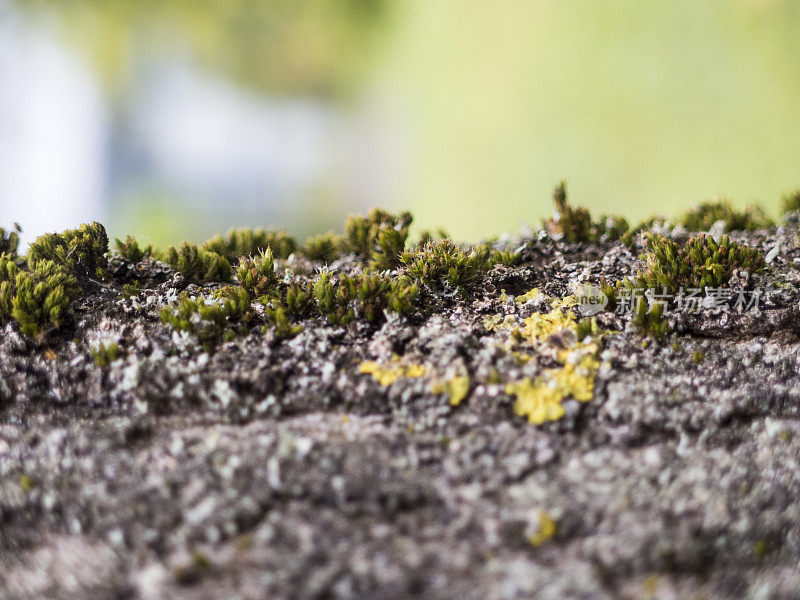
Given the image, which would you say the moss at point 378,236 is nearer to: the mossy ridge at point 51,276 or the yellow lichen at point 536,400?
the yellow lichen at point 536,400

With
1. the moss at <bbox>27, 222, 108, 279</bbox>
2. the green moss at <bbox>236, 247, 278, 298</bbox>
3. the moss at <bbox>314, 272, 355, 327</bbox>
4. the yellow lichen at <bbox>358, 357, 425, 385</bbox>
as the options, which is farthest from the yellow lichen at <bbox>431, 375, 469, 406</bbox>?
the moss at <bbox>27, 222, 108, 279</bbox>

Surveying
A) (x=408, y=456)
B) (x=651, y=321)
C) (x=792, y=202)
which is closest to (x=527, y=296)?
(x=651, y=321)

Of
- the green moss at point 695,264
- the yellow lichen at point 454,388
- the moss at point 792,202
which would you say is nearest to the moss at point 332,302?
the yellow lichen at point 454,388

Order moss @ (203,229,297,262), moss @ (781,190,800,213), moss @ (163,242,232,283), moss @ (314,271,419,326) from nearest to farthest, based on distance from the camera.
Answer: moss @ (314,271,419,326) < moss @ (163,242,232,283) < moss @ (203,229,297,262) < moss @ (781,190,800,213)

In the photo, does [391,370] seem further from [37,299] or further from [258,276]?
[37,299]

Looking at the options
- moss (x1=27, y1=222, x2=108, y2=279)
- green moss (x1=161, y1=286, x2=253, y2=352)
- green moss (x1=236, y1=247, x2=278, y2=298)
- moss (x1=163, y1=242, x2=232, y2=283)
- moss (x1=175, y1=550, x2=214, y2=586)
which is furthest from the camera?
moss (x1=163, y1=242, x2=232, y2=283)

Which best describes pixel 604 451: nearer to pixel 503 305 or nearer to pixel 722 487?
pixel 722 487

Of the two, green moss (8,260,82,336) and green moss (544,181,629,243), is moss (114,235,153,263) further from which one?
green moss (544,181,629,243)
